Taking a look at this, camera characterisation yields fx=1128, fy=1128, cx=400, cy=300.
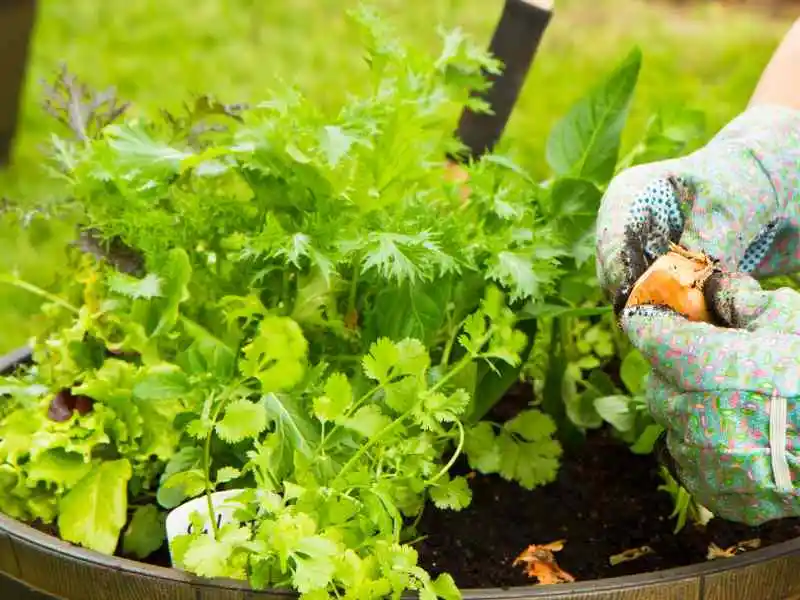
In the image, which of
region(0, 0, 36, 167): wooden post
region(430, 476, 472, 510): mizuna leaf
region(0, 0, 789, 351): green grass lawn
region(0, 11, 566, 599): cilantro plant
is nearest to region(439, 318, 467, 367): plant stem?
region(0, 11, 566, 599): cilantro plant

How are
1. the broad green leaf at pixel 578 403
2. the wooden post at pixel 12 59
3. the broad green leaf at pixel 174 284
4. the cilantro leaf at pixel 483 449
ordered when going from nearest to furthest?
the broad green leaf at pixel 174 284
the cilantro leaf at pixel 483 449
the broad green leaf at pixel 578 403
the wooden post at pixel 12 59

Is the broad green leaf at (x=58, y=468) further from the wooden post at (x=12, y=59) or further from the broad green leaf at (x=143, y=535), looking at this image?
the wooden post at (x=12, y=59)

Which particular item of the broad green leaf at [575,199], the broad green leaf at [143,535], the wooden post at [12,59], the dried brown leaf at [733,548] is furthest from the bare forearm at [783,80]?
the wooden post at [12,59]

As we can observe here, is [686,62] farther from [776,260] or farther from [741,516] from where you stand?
[741,516]

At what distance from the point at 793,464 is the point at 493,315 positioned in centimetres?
26

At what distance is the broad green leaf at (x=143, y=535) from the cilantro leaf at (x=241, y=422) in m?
0.19

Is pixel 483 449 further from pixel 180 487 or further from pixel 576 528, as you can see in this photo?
pixel 180 487

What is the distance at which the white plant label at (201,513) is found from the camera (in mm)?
877

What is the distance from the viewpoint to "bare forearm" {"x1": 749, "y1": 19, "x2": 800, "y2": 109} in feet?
3.46

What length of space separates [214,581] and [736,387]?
0.39 meters

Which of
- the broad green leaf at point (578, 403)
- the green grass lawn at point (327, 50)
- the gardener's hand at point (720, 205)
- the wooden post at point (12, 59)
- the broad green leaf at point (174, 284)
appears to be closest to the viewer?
the gardener's hand at point (720, 205)

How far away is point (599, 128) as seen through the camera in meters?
1.11

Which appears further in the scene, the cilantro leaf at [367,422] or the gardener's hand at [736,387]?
the cilantro leaf at [367,422]

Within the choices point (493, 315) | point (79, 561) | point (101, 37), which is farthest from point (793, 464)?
point (101, 37)
